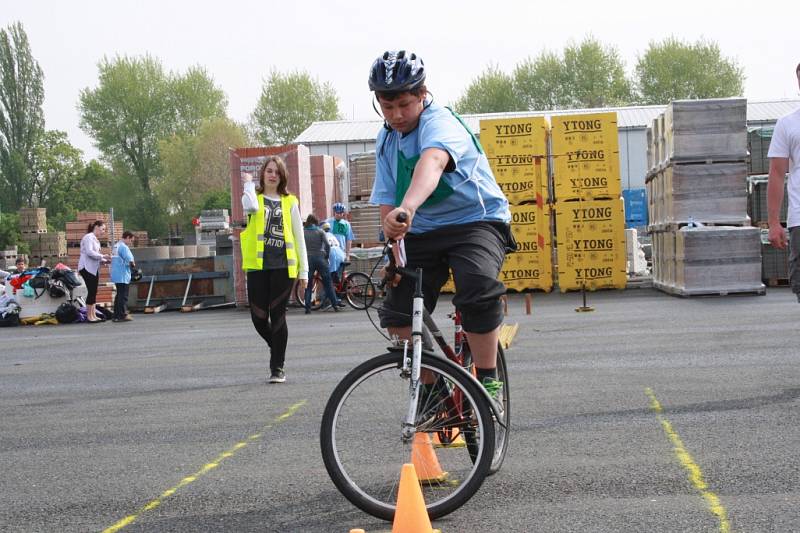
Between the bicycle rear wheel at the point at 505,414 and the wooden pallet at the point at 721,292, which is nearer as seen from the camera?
the bicycle rear wheel at the point at 505,414

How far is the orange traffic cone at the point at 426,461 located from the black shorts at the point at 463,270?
54cm

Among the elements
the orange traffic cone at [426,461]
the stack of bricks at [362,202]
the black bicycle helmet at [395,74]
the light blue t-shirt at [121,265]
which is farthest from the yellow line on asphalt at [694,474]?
the stack of bricks at [362,202]

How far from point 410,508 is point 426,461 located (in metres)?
0.57

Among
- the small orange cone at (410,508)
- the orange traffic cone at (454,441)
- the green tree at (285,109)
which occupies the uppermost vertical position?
the green tree at (285,109)

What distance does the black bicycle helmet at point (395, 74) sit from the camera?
4723 mm

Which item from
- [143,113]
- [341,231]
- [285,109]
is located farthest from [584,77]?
[341,231]

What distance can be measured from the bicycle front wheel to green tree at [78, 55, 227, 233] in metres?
89.3

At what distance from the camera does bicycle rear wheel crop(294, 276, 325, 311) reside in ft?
69.6

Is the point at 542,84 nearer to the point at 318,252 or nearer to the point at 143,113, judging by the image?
the point at 143,113

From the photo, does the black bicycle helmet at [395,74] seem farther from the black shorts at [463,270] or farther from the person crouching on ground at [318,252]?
the person crouching on ground at [318,252]

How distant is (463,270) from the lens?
4812 millimetres

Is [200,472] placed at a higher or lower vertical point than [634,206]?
lower

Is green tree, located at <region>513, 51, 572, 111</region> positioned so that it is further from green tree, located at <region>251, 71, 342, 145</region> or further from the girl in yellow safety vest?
the girl in yellow safety vest

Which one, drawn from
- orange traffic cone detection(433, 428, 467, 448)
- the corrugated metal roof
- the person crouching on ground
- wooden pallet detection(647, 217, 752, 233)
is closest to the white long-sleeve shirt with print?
orange traffic cone detection(433, 428, 467, 448)
